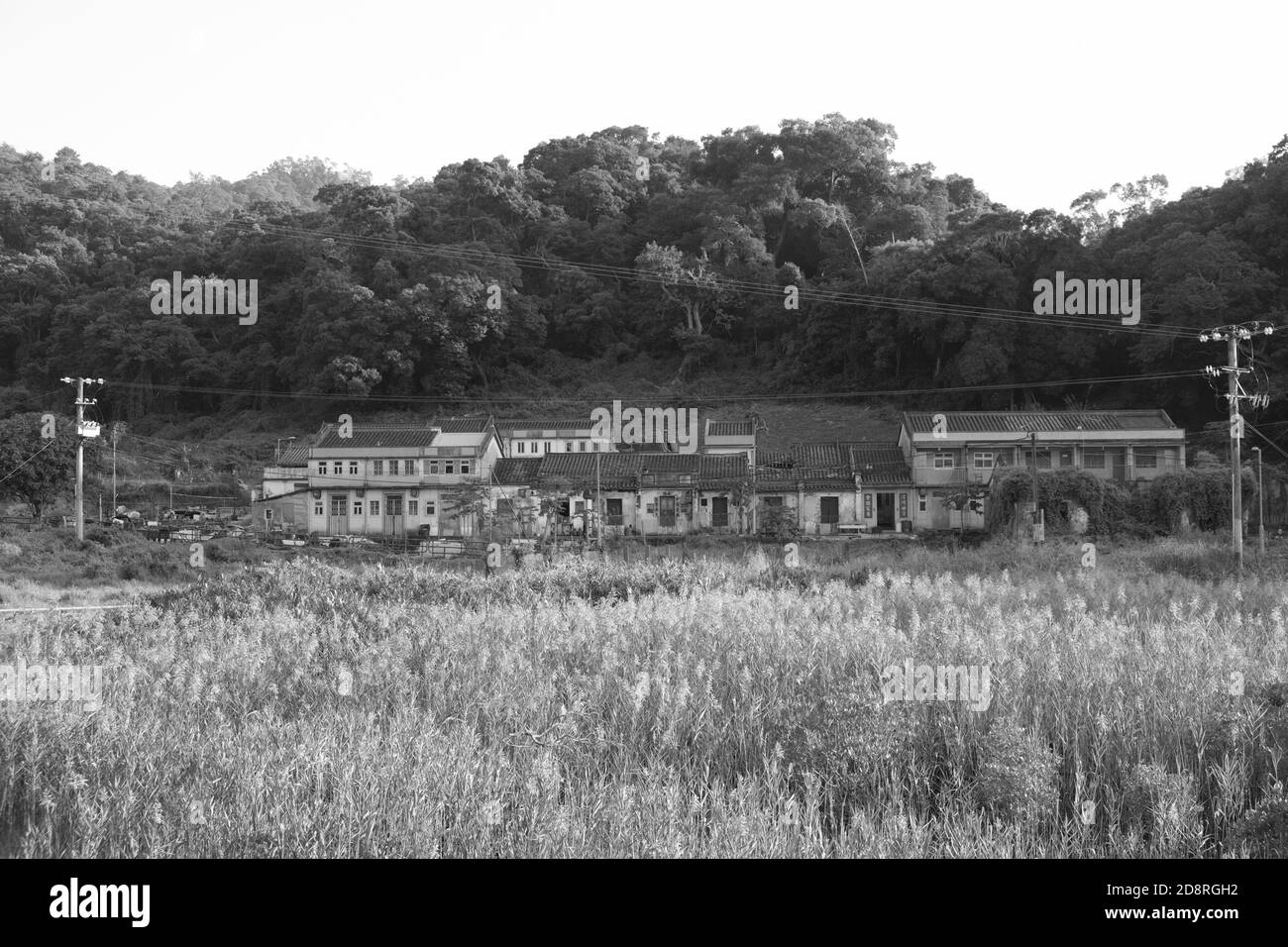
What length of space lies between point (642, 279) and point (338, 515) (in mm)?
23677

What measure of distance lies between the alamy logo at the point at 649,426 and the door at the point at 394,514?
8.95 m

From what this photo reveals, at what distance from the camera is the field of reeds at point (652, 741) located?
563 cm

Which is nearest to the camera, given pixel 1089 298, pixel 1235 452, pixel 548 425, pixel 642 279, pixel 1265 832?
pixel 1265 832

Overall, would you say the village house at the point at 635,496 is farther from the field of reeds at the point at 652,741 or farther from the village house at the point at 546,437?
the field of reeds at the point at 652,741

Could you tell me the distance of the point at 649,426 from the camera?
49531 millimetres

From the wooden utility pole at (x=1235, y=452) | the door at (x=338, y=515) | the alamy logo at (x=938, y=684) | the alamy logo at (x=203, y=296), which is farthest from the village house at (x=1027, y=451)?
the alamy logo at (x=938, y=684)

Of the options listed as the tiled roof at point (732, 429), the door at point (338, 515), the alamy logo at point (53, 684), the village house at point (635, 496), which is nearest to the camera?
the alamy logo at point (53, 684)

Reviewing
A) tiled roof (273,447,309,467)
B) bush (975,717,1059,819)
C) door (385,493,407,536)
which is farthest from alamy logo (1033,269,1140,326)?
bush (975,717,1059,819)

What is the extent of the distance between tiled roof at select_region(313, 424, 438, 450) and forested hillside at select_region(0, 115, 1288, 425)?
10081 millimetres

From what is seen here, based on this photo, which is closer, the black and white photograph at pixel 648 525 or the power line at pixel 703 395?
the black and white photograph at pixel 648 525

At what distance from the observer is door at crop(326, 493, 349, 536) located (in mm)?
42500

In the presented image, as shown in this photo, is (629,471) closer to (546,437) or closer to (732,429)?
(732,429)

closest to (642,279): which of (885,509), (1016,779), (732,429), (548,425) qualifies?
(548,425)

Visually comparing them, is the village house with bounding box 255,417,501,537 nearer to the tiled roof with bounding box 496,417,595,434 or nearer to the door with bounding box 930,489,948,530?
the tiled roof with bounding box 496,417,595,434
